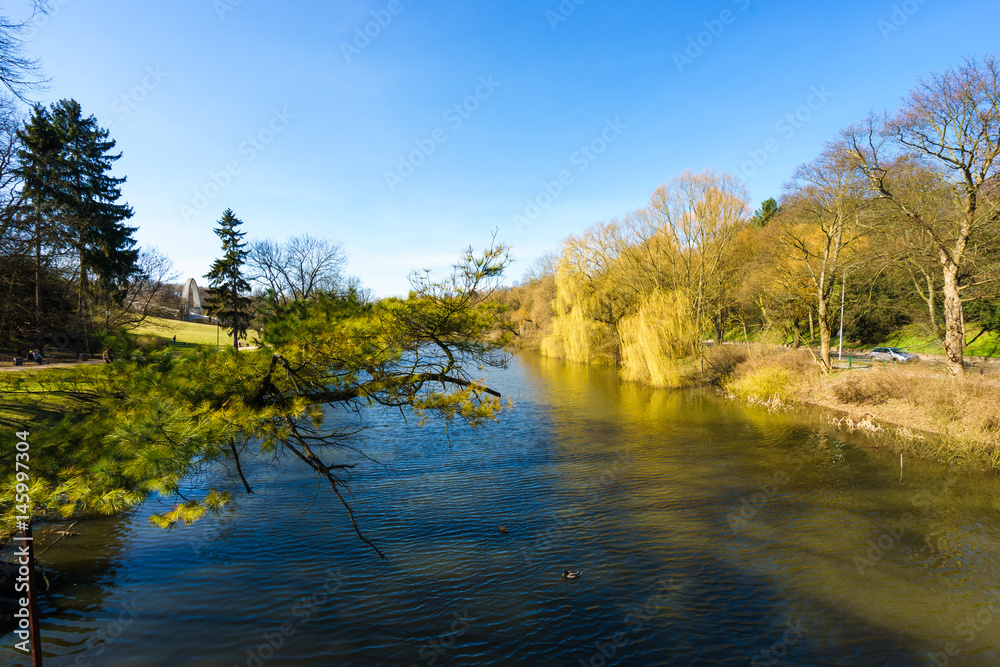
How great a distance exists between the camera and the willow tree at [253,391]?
3.50 m

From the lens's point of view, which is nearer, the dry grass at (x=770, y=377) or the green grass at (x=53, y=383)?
the green grass at (x=53, y=383)

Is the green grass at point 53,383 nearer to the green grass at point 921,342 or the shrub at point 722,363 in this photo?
the shrub at point 722,363

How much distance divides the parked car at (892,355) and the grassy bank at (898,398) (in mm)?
7715

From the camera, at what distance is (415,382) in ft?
18.4

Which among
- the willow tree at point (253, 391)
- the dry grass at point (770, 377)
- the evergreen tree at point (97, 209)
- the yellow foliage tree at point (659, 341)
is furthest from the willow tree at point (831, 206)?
Result: the evergreen tree at point (97, 209)

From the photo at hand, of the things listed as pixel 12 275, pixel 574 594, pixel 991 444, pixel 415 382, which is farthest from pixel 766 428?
pixel 12 275

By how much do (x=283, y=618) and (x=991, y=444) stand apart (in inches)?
668

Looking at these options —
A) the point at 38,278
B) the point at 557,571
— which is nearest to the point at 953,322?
the point at 557,571

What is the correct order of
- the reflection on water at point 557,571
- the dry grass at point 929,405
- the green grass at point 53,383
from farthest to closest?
the dry grass at point 929,405, the reflection on water at point 557,571, the green grass at point 53,383

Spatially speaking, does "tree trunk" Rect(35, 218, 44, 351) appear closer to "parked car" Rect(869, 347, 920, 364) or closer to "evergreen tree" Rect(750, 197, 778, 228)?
"parked car" Rect(869, 347, 920, 364)

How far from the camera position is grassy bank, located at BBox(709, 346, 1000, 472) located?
40.6 ft

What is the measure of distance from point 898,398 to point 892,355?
613 inches

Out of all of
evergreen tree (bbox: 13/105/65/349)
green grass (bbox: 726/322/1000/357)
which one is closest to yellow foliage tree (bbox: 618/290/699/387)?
green grass (bbox: 726/322/1000/357)

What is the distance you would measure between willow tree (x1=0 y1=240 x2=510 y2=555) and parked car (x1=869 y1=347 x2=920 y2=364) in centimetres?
3108
